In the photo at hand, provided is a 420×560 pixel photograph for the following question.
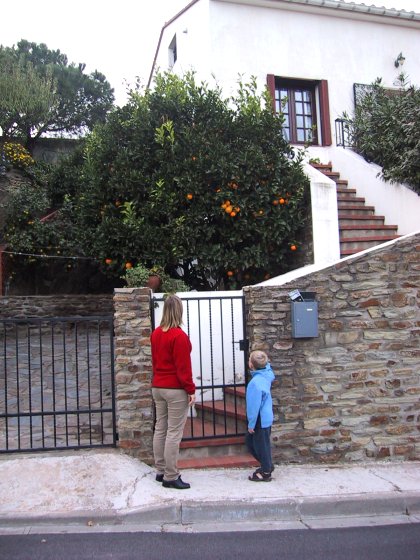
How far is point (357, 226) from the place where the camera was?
8500mm

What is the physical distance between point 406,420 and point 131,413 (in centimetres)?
300

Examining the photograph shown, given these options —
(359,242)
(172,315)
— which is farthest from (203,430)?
(359,242)

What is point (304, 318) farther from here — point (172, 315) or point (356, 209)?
point (356, 209)

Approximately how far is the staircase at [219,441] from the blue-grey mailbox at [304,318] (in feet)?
3.11

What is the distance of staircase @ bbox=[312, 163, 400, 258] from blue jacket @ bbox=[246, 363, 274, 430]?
3.75 m

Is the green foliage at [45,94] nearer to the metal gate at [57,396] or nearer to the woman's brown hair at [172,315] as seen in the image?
the metal gate at [57,396]

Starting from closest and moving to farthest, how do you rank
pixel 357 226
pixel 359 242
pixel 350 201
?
pixel 359 242 → pixel 357 226 → pixel 350 201

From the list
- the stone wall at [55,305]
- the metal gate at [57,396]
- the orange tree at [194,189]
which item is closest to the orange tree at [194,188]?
the orange tree at [194,189]

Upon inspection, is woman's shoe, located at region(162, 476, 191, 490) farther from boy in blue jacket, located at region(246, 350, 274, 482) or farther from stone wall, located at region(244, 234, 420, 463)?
stone wall, located at region(244, 234, 420, 463)

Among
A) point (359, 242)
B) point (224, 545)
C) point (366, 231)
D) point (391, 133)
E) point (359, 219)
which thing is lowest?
point (224, 545)

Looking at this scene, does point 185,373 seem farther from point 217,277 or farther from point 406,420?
point 217,277

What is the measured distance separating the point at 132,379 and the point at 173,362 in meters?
0.82

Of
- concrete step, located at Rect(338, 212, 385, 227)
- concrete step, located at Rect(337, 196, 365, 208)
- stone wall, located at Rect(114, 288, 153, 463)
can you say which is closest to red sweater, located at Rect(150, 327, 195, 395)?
stone wall, located at Rect(114, 288, 153, 463)

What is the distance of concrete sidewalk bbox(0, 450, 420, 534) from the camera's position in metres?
4.20
